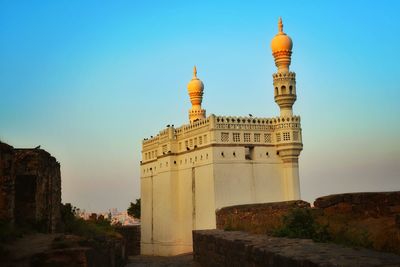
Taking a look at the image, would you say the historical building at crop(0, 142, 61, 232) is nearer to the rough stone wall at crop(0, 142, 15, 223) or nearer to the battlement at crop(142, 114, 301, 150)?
the rough stone wall at crop(0, 142, 15, 223)

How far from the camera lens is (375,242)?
21.4 ft

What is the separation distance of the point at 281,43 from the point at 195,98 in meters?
8.65

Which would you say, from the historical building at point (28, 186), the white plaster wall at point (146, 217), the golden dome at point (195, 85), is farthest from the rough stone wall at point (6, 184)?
the golden dome at point (195, 85)

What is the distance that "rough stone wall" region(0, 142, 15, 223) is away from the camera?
35.1 ft

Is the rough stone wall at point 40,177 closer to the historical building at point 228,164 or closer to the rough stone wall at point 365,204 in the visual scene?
the rough stone wall at point 365,204

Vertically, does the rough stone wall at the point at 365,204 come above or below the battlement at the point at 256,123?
below

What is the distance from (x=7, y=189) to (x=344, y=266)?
8.25 m

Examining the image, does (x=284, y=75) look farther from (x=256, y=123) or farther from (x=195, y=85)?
(x=195, y=85)

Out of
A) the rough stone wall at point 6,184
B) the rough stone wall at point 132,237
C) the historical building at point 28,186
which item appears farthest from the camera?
the rough stone wall at point 132,237

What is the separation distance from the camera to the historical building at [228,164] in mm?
28391

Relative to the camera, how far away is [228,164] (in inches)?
1121

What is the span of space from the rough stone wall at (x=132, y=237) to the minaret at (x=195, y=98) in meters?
8.87

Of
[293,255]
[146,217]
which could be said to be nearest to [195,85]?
[146,217]

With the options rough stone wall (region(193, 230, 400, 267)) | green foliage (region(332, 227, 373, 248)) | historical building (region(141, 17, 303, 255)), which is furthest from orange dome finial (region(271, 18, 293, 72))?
green foliage (region(332, 227, 373, 248))
